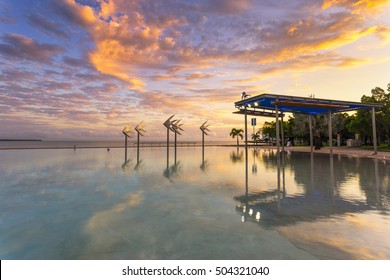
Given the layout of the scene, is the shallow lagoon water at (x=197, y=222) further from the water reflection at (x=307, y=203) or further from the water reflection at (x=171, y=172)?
the water reflection at (x=171, y=172)

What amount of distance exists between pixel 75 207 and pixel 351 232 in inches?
372

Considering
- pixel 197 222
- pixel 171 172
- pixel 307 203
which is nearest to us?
pixel 197 222

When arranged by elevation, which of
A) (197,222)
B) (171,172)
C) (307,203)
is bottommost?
(197,222)

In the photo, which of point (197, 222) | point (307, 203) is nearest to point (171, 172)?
point (307, 203)

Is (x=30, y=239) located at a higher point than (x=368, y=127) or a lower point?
lower

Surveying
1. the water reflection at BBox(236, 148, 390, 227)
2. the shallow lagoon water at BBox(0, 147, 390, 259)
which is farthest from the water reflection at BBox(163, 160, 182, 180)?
the water reflection at BBox(236, 148, 390, 227)

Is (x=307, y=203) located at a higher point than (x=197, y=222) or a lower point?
higher

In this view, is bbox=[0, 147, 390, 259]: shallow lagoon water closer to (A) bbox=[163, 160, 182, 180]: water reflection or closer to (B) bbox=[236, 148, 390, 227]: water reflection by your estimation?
(B) bbox=[236, 148, 390, 227]: water reflection

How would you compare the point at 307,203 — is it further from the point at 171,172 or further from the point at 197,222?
the point at 171,172

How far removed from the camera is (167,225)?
7.25 m

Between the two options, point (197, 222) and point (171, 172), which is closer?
point (197, 222)

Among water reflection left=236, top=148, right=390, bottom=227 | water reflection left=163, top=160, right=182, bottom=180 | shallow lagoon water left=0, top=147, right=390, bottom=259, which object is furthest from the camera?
water reflection left=163, top=160, right=182, bottom=180
